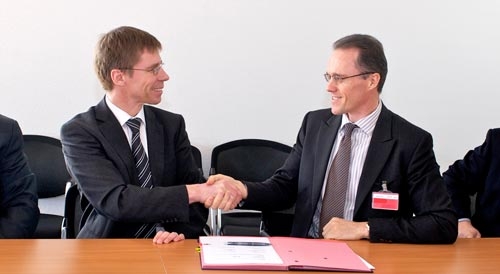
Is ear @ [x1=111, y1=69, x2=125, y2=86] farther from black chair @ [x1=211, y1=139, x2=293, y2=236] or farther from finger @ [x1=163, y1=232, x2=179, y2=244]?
black chair @ [x1=211, y1=139, x2=293, y2=236]

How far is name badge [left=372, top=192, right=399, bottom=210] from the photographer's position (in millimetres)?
2976

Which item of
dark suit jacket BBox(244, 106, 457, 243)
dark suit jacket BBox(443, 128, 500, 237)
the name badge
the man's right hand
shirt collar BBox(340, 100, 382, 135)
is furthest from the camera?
dark suit jacket BBox(443, 128, 500, 237)

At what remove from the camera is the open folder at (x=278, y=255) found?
7.63 ft

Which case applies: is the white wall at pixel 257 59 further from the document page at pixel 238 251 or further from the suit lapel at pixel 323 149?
the document page at pixel 238 251

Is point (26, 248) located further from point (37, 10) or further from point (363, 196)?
point (37, 10)

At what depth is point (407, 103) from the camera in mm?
5406

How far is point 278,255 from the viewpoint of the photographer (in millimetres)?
2449

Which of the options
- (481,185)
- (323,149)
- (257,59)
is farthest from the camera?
(257,59)

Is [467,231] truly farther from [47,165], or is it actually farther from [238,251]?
[47,165]

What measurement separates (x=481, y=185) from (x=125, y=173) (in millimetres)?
2038

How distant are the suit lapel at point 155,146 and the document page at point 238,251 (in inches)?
27.8

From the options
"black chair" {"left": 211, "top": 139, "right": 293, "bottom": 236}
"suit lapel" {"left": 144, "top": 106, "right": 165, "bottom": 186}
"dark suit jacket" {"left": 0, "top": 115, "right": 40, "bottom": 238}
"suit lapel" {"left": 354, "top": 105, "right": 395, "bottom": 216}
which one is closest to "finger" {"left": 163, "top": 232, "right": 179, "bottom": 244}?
"suit lapel" {"left": 144, "top": 106, "right": 165, "bottom": 186}

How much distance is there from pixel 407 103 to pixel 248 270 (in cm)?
341

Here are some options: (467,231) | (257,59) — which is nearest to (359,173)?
(467,231)
